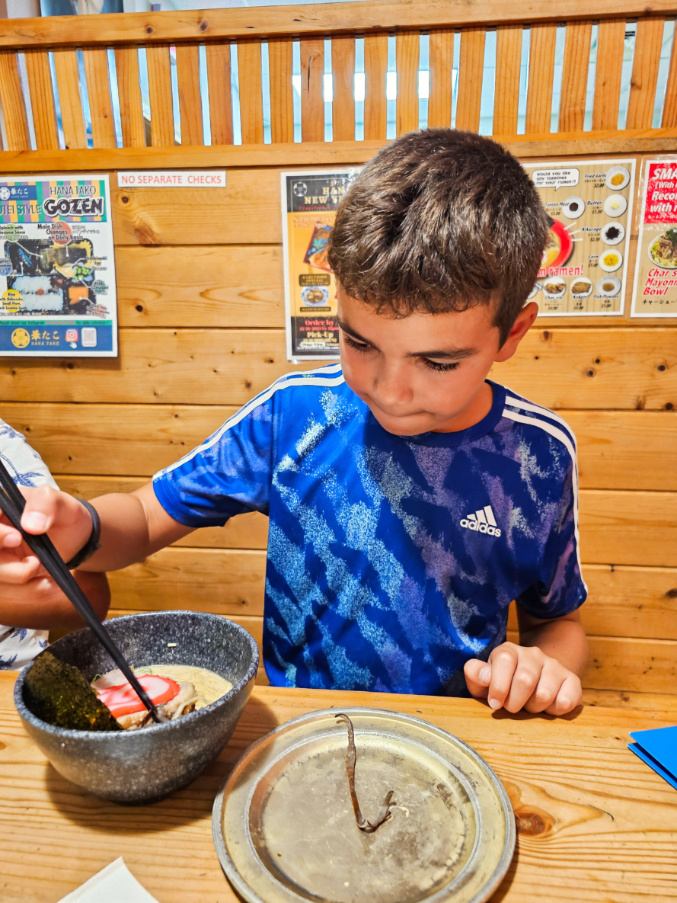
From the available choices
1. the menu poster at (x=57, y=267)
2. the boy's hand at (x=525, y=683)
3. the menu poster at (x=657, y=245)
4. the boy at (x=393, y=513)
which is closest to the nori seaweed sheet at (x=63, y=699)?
the boy at (x=393, y=513)

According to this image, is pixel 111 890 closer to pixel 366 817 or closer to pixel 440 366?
pixel 366 817

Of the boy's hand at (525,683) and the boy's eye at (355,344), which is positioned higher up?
the boy's eye at (355,344)

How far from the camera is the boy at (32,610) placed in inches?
42.4

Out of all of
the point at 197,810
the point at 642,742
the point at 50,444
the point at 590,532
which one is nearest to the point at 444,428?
the point at 642,742

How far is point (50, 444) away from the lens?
2020 millimetres

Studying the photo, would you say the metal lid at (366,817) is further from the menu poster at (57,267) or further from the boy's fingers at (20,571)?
the menu poster at (57,267)

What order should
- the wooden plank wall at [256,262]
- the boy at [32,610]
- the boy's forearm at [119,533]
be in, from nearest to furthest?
the boy's forearm at [119,533]
the boy at [32,610]
the wooden plank wall at [256,262]

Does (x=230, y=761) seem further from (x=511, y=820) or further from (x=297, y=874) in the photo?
(x=511, y=820)

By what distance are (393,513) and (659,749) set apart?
499mm

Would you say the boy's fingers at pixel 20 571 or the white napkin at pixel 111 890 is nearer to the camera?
the white napkin at pixel 111 890

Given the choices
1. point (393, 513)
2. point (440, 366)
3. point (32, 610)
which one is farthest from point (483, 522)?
point (32, 610)

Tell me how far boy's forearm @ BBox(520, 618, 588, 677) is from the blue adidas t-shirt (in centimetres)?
3

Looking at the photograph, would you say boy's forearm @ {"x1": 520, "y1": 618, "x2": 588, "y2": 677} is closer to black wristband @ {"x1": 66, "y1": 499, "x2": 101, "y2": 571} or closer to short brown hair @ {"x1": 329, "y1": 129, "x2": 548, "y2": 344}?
short brown hair @ {"x1": 329, "y1": 129, "x2": 548, "y2": 344}

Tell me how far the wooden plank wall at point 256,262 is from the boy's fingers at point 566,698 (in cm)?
114
